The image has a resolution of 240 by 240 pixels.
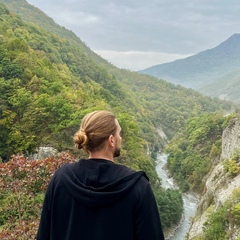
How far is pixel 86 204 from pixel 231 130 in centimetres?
2980

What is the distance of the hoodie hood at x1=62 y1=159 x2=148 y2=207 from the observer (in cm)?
218

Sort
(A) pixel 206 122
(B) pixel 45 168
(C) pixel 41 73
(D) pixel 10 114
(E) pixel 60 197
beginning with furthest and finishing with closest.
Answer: (A) pixel 206 122 < (C) pixel 41 73 < (D) pixel 10 114 < (B) pixel 45 168 < (E) pixel 60 197

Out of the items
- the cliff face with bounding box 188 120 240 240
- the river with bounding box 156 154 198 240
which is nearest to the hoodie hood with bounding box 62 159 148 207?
the cliff face with bounding box 188 120 240 240

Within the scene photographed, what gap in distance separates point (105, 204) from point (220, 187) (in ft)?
75.9

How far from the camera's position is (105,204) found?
2199 millimetres

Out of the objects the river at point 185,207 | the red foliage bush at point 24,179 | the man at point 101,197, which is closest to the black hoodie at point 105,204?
the man at point 101,197

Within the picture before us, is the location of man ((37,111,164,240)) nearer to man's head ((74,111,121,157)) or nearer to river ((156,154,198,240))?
man's head ((74,111,121,157))

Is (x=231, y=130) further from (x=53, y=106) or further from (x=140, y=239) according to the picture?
(x=140, y=239)

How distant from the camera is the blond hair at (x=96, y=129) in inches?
90.0

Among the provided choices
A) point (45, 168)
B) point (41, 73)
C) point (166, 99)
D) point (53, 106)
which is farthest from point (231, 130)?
point (166, 99)

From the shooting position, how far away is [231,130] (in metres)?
30.2

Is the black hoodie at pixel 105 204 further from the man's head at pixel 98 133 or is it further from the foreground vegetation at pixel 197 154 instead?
the foreground vegetation at pixel 197 154

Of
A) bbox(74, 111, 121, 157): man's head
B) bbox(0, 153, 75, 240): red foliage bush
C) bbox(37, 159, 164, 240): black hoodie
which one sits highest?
bbox(74, 111, 121, 157): man's head

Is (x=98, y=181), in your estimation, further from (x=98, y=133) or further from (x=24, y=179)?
(x=24, y=179)
